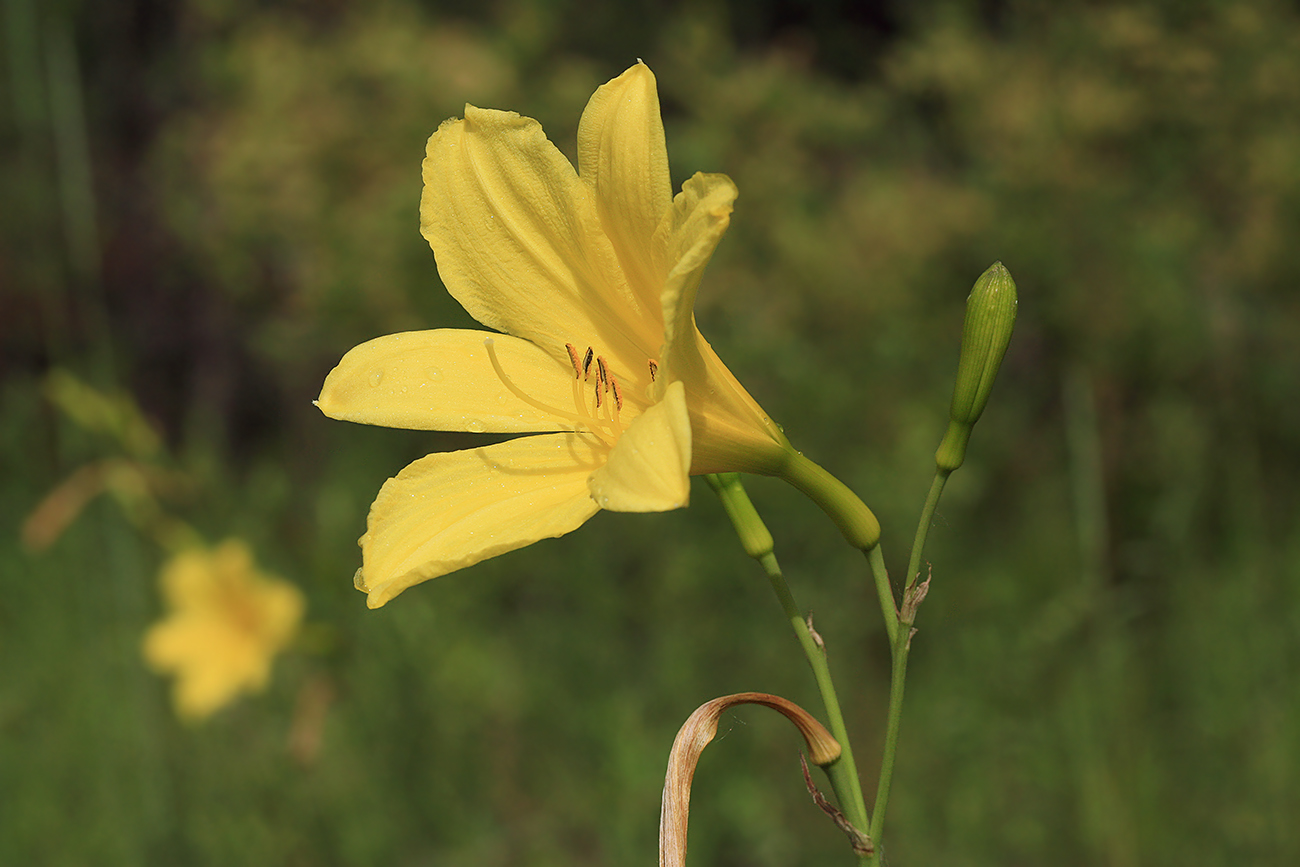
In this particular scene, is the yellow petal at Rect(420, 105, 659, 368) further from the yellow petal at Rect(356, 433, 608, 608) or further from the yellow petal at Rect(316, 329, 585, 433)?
the yellow petal at Rect(356, 433, 608, 608)

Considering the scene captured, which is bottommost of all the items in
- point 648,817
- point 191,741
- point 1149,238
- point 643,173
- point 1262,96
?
point 191,741

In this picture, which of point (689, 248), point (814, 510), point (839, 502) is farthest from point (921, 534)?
point (814, 510)

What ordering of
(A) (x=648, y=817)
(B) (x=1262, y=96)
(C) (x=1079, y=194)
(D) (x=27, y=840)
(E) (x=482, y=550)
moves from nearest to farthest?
(E) (x=482, y=550)
(B) (x=1262, y=96)
(C) (x=1079, y=194)
(A) (x=648, y=817)
(D) (x=27, y=840)

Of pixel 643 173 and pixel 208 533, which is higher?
pixel 643 173

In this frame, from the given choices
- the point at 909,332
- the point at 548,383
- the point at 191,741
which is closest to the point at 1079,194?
the point at 909,332

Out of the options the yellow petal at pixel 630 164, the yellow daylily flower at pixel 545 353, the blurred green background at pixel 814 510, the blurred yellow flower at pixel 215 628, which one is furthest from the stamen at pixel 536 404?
the blurred yellow flower at pixel 215 628

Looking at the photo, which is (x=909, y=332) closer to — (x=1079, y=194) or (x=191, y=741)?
(x=1079, y=194)

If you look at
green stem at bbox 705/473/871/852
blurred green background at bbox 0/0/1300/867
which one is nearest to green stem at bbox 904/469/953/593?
green stem at bbox 705/473/871/852

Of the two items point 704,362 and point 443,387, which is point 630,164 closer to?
point 704,362
